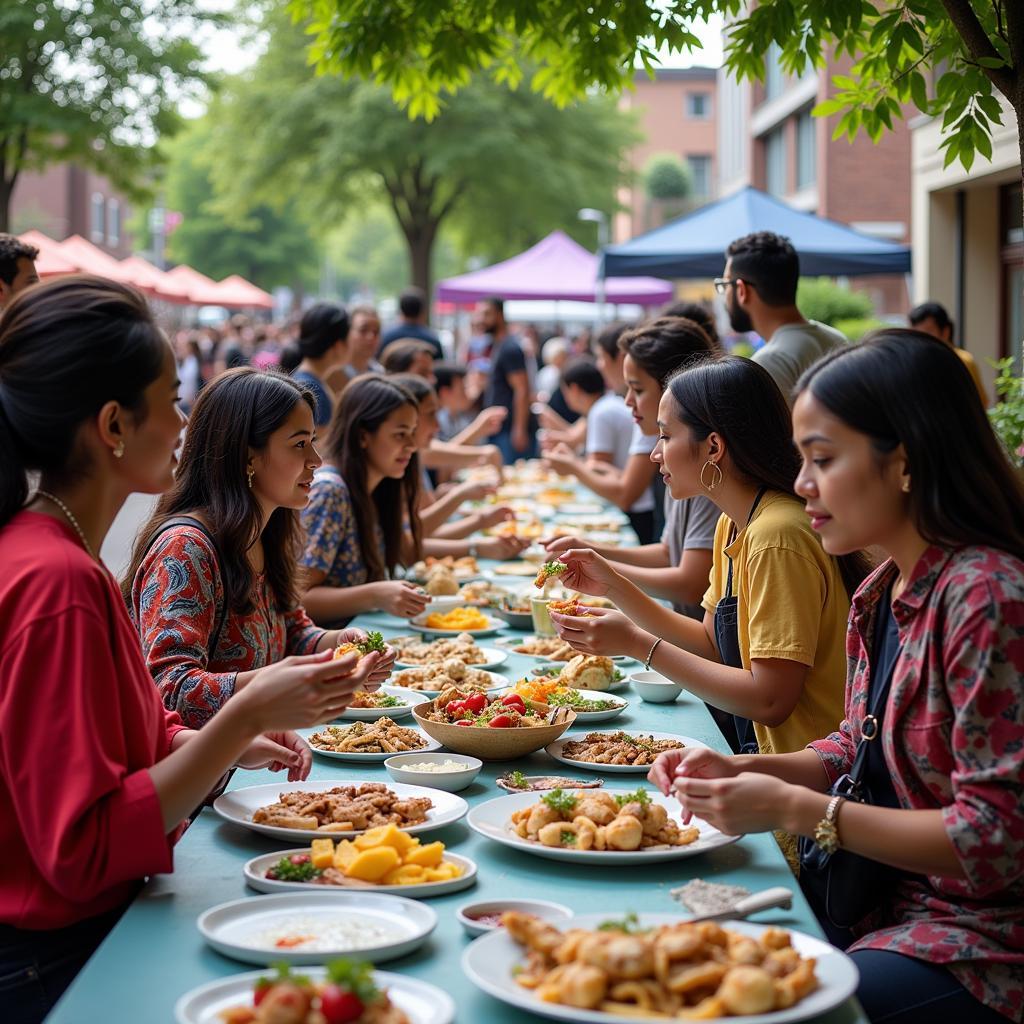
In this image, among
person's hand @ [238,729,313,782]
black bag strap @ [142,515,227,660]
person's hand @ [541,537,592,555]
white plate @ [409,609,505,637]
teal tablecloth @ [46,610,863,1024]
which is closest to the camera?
teal tablecloth @ [46,610,863,1024]

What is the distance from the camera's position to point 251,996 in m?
1.88

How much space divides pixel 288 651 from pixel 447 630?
3.02 feet

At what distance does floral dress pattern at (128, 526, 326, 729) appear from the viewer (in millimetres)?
3250

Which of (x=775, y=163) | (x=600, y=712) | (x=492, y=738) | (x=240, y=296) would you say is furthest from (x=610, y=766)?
(x=775, y=163)

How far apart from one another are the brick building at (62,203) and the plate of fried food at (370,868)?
139 ft

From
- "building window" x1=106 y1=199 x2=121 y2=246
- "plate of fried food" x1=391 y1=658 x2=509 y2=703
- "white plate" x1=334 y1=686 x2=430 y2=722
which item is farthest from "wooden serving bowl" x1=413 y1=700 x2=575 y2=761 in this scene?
"building window" x1=106 y1=199 x2=121 y2=246

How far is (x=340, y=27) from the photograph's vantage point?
520 cm

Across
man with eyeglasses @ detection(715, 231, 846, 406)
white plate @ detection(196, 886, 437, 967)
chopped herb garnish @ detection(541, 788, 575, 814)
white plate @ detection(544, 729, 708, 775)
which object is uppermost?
man with eyeglasses @ detection(715, 231, 846, 406)

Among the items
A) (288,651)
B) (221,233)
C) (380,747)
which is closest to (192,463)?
(288,651)

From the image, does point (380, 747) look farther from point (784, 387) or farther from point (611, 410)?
point (611, 410)

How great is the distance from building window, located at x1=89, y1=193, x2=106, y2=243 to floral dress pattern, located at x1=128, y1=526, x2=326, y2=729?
159 feet

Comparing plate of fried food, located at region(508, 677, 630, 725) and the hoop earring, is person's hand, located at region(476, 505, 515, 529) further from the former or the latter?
the hoop earring

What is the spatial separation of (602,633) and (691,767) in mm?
737

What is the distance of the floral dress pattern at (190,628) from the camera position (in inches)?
128
